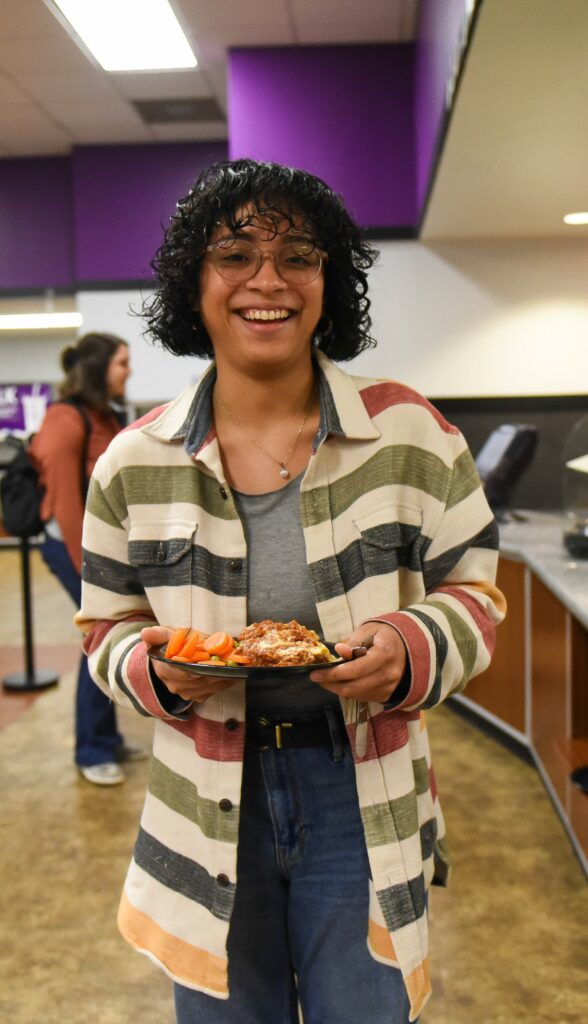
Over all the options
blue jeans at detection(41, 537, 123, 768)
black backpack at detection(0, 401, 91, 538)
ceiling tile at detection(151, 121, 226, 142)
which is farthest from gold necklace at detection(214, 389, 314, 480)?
ceiling tile at detection(151, 121, 226, 142)

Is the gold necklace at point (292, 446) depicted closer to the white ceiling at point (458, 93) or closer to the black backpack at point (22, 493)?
the white ceiling at point (458, 93)

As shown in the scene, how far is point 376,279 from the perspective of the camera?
15.2ft

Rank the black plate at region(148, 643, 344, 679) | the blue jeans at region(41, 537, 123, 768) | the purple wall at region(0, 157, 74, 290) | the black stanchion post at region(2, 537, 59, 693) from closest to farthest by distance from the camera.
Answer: the black plate at region(148, 643, 344, 679) < the blue jeans at region(41, 537, 123, 768) < the black stanchion post at region(2, 537, 59, 693) < the purple wall at region(0, 157, 74, 290)

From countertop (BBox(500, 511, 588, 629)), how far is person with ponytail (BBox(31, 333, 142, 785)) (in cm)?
160

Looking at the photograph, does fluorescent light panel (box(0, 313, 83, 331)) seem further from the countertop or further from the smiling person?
the smiling person

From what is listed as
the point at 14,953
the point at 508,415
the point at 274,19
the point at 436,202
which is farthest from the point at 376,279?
the point at 14,953

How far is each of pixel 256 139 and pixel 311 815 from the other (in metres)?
4.34

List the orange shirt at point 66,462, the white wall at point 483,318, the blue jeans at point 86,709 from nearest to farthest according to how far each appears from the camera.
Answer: the orange shirt at point 66,462, the blue jeans at point 86,709, the white wall at point 483,318

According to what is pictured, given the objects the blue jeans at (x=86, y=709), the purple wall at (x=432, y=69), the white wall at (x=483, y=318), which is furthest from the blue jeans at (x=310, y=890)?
the white wall at (x=483, y=318)

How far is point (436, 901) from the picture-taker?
281cm

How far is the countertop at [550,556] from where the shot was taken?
2834 mm

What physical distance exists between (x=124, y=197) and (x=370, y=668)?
6.85 m

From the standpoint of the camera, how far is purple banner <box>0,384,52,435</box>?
1120cm

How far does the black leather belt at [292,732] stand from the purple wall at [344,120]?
4094 millimetres
